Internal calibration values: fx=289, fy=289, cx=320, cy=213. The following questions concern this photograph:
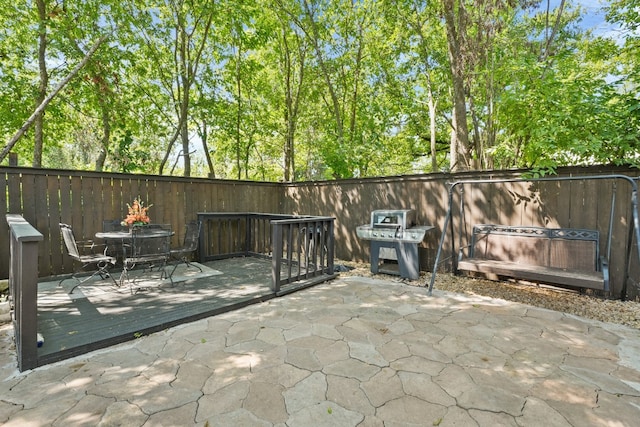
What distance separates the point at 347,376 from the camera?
1.98 meters

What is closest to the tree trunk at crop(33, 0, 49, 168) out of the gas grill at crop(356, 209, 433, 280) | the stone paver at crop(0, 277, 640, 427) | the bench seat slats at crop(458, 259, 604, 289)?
the stone paver at crop(0, 277, 640, 427)

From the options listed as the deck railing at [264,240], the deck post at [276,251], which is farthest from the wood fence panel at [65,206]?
the deck post at [276,251]

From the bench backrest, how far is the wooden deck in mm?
2561

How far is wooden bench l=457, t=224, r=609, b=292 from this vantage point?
122 inches

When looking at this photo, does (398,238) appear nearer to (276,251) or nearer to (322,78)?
(276,251)

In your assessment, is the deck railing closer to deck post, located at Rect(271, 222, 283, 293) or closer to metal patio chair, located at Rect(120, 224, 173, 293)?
deck post, located at Rect(271, 222, 283, 293)

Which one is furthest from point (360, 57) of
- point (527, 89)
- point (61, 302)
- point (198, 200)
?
point (61, 302)

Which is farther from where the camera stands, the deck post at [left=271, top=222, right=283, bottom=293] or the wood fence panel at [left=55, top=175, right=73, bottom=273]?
the wood fence panel at [left=55, top=175, right=73, bottom=273]

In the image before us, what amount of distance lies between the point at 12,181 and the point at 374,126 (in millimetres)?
9316

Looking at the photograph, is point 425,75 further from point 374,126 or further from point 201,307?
point 201,307

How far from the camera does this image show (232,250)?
6012 millimetres

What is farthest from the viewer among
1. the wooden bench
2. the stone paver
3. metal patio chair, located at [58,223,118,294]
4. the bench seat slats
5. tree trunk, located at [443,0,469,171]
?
tree trunk, located at [443,0,469,171]

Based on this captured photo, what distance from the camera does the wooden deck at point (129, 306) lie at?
2361 millimetres

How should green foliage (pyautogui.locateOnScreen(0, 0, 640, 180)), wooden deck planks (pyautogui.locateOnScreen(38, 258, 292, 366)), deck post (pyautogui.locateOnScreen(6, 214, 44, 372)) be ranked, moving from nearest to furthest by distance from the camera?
1. deck post (pyautogui.locateOnScreen(6, 214, 44, 372))
2. wooden deck planks (pyautogui.locateOnScreen(38, 258, 292, 366))
3. green foliage (pyautogui.locateOnScreen(0, 0, 640, 180))
